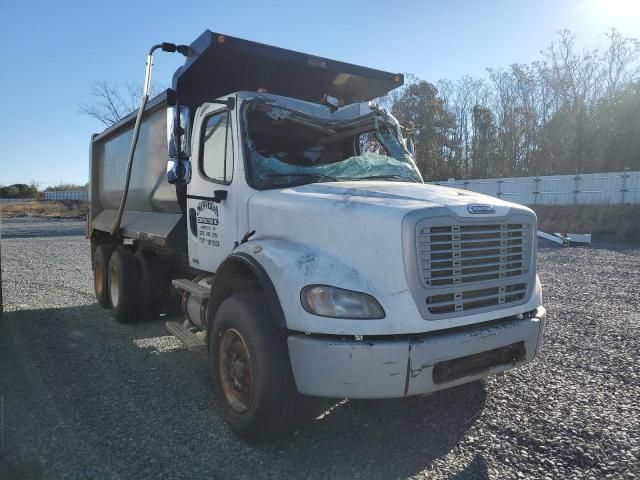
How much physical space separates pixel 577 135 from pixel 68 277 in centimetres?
3855

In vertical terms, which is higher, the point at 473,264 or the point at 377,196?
the point at 377,196

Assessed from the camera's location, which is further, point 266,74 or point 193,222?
point 266,74

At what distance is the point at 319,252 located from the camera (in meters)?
3.27

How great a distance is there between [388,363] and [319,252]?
2.86 ft

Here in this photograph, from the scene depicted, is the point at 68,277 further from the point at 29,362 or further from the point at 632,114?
the point at 632,114

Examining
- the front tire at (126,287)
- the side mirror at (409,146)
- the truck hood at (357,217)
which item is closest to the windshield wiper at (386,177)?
the truck hood at (357,217)

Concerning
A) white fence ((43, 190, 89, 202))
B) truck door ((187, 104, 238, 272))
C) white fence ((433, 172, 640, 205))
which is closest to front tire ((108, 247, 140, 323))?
truck door ((187, 104, 238, 272))

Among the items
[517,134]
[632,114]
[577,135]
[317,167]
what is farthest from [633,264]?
[517,134]

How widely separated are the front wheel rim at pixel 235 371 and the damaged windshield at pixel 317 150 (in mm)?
1310

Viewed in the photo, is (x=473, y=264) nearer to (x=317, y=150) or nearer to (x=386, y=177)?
(x=386, y=177)

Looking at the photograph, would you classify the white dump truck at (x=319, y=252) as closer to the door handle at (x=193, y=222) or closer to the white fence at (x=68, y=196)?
the door handle at (x=193, y=222)

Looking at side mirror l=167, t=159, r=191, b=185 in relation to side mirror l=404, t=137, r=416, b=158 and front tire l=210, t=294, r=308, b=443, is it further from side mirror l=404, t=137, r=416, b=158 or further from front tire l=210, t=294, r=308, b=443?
side mirror l=404, t=137, r=416, b=158

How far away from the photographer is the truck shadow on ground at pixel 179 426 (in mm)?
3182

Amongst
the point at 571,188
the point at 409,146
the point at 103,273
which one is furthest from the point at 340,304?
the point at 571,188
